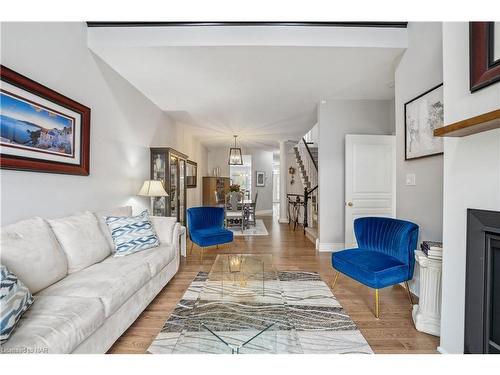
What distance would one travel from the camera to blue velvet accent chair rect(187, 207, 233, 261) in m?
3.84

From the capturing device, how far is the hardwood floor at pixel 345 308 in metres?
1.87

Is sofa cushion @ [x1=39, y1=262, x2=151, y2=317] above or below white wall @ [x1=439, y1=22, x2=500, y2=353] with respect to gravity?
below

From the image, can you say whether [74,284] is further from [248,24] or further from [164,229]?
[248,24]

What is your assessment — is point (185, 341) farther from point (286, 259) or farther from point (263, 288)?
point (286, 259)

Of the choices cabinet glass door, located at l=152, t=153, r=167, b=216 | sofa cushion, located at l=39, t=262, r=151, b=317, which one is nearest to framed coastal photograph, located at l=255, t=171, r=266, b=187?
cabinet glass door, located at l=152, t=153, r=167, b=216

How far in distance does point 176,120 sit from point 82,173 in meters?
3.48

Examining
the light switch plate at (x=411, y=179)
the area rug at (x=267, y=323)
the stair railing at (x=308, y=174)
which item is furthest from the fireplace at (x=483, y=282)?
the stair railing at (x=308, y=174)

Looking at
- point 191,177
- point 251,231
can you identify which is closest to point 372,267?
point 251,231

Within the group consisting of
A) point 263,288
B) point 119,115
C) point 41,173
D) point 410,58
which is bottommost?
point 263,288

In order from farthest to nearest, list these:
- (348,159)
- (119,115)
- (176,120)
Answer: (176,120)
(348,159)
(119,115)

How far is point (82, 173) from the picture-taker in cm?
271

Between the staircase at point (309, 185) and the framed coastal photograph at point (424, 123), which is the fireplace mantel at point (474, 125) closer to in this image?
the framed coastal photograph at point (424, 123)

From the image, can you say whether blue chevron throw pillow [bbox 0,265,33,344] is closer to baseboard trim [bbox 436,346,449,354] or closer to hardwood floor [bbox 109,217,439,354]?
hardwood floor [bbox 109,217,439,354]
